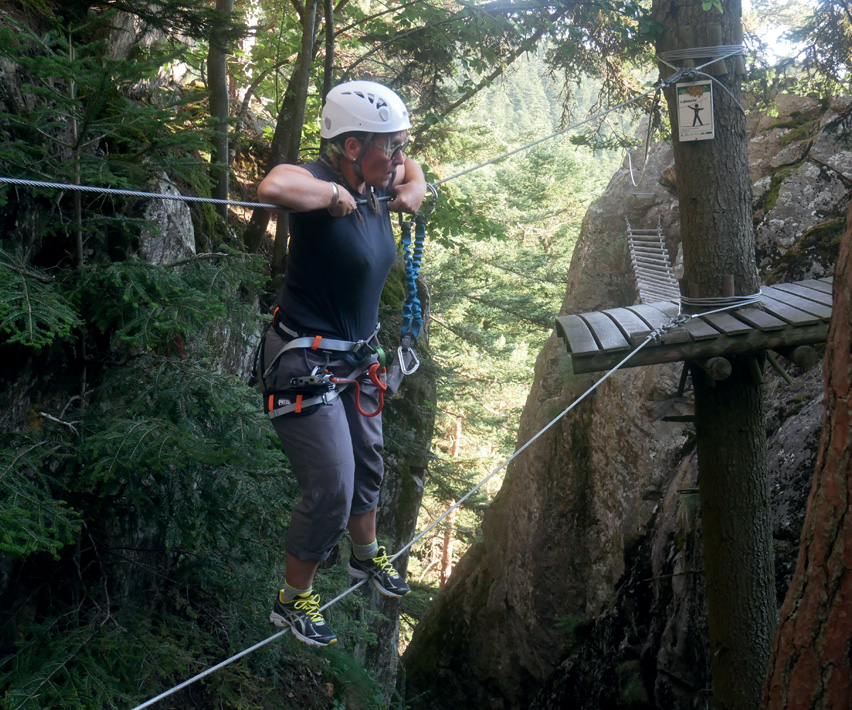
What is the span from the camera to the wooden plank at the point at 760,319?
3920mm

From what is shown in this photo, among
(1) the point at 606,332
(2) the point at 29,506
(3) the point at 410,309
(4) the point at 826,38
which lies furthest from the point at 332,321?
(4) the point at 826,38

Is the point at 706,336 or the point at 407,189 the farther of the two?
the point at 706,336

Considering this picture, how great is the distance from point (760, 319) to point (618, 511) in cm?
588

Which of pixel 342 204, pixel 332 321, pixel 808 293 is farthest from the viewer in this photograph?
pixel 808 293

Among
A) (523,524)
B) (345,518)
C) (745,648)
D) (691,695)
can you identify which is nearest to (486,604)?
(523,524)

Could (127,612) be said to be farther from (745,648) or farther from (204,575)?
(745,648)

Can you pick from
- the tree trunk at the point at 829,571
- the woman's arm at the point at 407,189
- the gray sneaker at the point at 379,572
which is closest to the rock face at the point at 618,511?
the tree trunk at the point at 829,571

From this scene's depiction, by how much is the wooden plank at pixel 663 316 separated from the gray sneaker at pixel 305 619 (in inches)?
A: 97.9

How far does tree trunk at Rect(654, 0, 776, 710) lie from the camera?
4.21 metres

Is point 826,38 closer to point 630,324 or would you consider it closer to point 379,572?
point 630,324

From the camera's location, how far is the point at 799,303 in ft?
14.0

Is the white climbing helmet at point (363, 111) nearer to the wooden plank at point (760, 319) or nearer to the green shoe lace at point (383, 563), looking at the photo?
the green shoe lace at point (383, 563)

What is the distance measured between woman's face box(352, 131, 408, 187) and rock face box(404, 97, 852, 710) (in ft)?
13.8

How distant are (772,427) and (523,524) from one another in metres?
5.36
